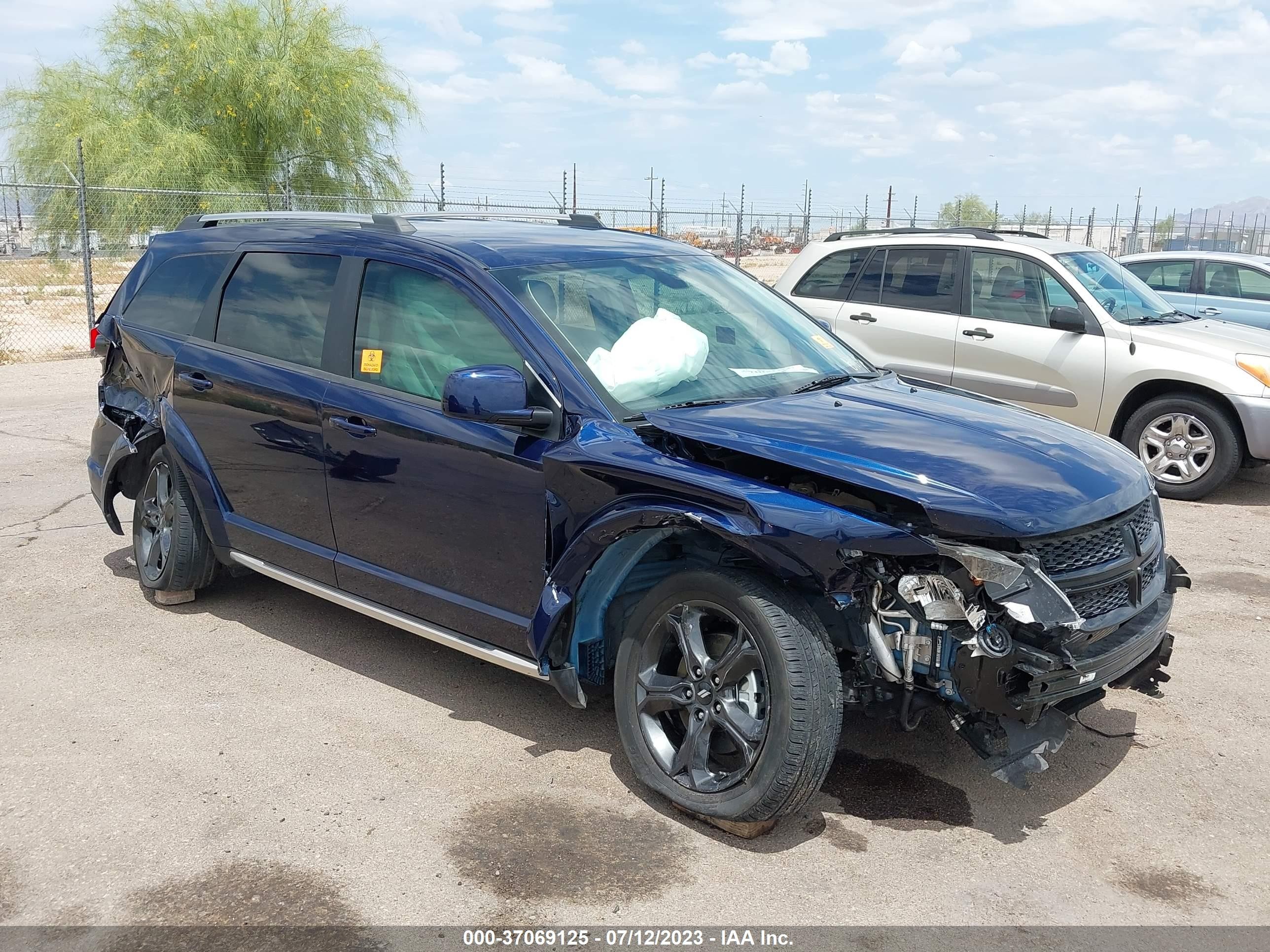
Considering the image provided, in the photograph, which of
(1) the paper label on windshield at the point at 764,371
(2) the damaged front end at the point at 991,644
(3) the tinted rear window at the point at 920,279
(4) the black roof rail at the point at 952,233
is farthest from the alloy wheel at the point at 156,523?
(4) the black roof rail at the point at 952,233

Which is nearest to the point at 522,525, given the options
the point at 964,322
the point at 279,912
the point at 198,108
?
the point at 279,912

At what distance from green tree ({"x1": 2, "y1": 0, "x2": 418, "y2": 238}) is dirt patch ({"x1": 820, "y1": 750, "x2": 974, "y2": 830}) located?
23.8 meters

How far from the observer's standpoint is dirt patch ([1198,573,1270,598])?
19.4 feet

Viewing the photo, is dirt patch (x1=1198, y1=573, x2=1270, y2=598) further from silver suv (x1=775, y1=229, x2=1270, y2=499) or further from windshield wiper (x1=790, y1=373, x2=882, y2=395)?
windshield wiper (x1=790, y1=373, x2=882, y2=395)

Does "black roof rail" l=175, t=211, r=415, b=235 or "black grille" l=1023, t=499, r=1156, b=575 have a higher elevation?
"black roof rail" l=175, t=211, r=415, b=235

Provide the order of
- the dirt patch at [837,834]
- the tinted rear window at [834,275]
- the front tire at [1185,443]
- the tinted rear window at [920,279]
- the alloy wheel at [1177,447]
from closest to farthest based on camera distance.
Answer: the dirt patch at [837,834]
the front tire at [1185,443]
the alloy wheel at [1177,447]
the tinted rear window at [920,279]
the tinted rear window at [834,275]

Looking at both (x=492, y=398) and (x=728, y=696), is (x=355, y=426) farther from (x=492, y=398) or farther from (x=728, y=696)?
(x=728, y=696)

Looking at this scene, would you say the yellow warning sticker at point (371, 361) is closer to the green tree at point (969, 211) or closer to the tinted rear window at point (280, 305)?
the tinted rear window at point (280, 305)

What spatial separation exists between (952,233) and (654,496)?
642cm

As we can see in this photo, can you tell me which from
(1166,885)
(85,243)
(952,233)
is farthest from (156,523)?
(85,243)

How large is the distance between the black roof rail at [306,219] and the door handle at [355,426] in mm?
761

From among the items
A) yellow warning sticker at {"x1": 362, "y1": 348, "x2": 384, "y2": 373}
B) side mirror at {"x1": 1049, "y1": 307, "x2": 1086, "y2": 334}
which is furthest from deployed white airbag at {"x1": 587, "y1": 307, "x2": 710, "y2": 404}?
side mirror at {"x1": 1049, "y1": 307, "x2": 1086, "y2": 334}

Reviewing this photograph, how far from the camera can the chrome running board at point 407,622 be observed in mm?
3938

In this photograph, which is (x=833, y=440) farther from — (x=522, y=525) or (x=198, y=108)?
(x=198, y=108)
